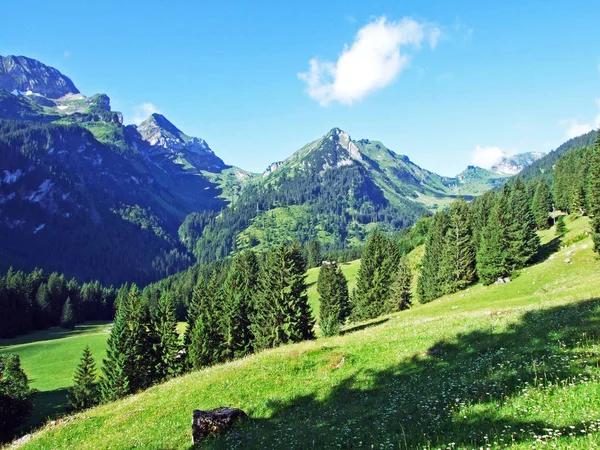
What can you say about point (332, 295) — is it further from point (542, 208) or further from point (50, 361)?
point (542, 208)

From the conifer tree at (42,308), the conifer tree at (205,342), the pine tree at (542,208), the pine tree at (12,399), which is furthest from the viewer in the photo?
the conifer tree at (42,308)

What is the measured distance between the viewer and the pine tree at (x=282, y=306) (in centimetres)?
5544

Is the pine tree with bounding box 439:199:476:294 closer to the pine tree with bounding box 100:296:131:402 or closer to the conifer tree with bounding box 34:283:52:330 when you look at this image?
the pine tree with bounding box 100:296:131:402

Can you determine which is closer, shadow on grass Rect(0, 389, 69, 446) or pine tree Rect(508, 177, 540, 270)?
shadow on grass Rect(0, 389, 69, 446)

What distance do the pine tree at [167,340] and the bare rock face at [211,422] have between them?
148 feet

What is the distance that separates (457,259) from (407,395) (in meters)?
66.7

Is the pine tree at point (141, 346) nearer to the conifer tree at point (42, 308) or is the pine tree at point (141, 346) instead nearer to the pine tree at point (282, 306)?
the pine tree at point (282, 306)

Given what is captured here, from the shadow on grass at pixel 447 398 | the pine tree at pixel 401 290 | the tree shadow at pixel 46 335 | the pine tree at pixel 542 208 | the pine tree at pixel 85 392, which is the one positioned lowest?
the pine tree at pixel 85 392

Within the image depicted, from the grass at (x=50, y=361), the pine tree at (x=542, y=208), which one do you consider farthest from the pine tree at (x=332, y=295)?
the pine tree at (x=542, y=208)

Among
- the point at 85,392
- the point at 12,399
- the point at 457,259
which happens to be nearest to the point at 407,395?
the point at 12,399

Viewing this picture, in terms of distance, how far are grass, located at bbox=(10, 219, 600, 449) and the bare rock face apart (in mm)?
741

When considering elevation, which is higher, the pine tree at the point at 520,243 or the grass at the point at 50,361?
the pine tree at the point at 520,243

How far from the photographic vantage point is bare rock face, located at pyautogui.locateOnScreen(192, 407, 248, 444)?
17.0 meters

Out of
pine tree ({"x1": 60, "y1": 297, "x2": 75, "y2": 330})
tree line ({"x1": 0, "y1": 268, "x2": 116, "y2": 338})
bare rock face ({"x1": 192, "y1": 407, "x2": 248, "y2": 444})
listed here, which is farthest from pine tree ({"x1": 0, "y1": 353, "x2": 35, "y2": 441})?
pine tree ({"x1": 60, "y1": 297, "x2": 75, "y2": 330})
